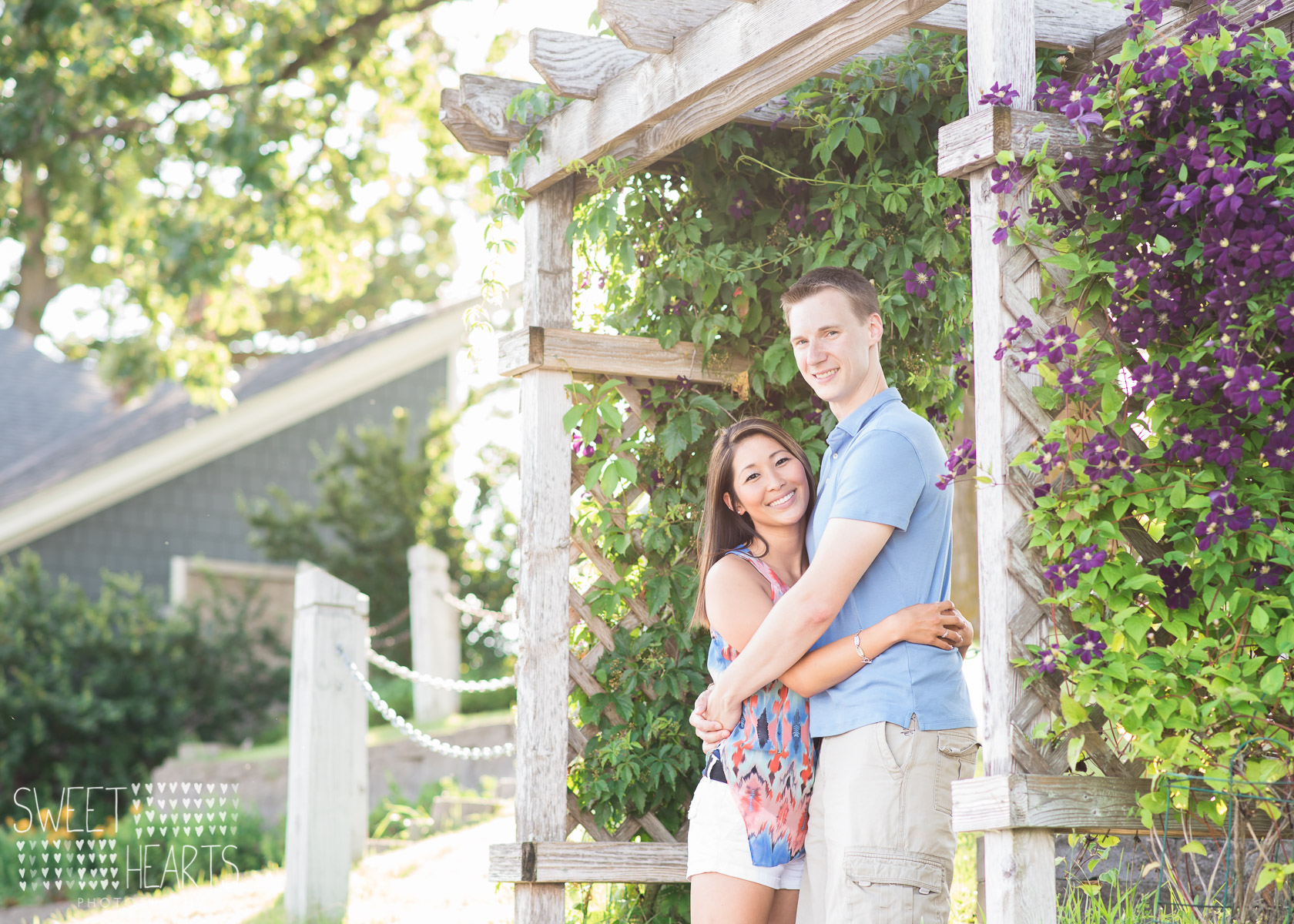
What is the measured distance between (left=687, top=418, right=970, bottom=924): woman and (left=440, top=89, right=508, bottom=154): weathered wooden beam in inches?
62.4

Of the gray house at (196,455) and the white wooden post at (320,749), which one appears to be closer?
the white wooden post at (320,749)

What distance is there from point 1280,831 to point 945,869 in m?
0.64

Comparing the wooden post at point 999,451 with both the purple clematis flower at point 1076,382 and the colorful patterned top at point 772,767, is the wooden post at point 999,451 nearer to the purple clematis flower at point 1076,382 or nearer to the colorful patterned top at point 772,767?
the purple clematis flower at point 1076,382

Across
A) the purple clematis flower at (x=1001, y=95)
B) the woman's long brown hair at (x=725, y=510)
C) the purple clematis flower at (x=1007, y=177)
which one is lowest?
the woman's long brown hair at (x=725, y=510)

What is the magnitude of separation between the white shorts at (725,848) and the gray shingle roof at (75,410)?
12623 mm

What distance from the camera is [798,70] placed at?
3258 mm

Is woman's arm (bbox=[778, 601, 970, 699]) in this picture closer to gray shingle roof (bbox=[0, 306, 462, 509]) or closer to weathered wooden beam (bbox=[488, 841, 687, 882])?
weathered wooden beam (bbox=[488, 841, 687, 882])

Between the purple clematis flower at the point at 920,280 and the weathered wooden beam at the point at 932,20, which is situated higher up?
the weathered wooden beam at the point at 932,20

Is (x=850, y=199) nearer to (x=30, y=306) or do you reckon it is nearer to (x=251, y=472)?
(x=251, y=472)

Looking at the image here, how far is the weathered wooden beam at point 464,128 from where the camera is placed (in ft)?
13.0

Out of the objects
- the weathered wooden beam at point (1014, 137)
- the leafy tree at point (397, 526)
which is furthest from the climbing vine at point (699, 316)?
the leafy tree at point (397, 526)

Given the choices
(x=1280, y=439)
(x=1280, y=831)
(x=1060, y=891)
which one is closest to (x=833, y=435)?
(x=1280, y=439)

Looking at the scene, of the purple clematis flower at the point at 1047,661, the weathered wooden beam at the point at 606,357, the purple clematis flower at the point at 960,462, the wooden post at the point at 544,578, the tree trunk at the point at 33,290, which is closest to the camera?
the purple clematis flower at the point at 1047,661

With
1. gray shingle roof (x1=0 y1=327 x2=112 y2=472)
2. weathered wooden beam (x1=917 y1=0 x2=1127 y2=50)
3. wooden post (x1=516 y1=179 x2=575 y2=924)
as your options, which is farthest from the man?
gray shingle roof (x1=0 y1=327 x2=112 y2=472)
